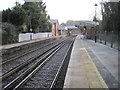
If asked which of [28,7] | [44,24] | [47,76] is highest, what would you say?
[28,7]

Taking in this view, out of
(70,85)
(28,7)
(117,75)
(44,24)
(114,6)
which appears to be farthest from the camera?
(44,24)

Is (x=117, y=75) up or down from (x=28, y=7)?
down

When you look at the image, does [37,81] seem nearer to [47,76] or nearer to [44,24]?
[47,76]

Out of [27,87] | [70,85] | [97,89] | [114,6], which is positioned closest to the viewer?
[97,89]

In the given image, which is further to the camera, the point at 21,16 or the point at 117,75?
the point at 21,16

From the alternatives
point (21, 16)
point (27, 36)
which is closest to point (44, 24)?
point (27, 36)

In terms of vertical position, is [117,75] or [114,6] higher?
[114,6]

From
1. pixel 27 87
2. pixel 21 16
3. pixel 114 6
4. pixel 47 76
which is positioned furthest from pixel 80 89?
pixel 21 16

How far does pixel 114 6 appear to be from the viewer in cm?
1998

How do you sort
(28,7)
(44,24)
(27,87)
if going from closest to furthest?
(27,87) < (28,7) < (44,24)

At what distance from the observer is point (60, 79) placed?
10914 mm

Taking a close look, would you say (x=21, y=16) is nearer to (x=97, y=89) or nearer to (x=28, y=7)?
(x=28, y=7)

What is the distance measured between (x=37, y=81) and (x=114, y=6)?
1214 centimetres

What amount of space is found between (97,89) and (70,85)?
1131 mm
